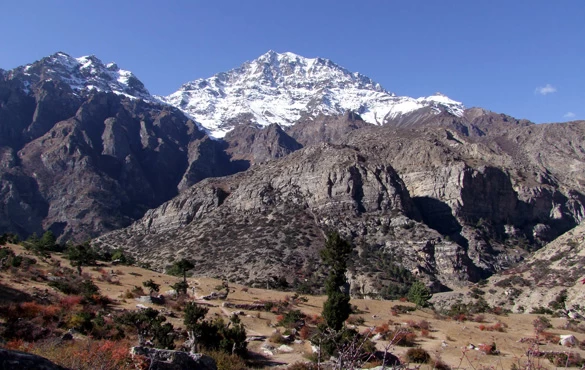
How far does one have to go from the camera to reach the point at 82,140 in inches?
7544

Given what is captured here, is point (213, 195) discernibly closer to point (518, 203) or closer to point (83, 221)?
point (83, 221)

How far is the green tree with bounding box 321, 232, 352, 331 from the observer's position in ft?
80.3

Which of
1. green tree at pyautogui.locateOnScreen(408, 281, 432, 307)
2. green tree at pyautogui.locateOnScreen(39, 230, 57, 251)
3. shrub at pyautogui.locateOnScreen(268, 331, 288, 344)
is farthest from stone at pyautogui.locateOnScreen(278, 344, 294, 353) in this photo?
green tree at pyautogui.locateOnScreen(39, 230, 57, 251)

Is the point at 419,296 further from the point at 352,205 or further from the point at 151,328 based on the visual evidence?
the point at 352,205

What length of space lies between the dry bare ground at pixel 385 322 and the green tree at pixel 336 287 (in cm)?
206

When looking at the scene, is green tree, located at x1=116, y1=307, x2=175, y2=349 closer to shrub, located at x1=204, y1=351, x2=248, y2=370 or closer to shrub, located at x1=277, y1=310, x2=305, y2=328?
shrub, located at x1=204, y1=351, x2=248, y2=370

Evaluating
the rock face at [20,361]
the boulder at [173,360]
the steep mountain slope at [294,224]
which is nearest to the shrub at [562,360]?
the boulder at [173,360]

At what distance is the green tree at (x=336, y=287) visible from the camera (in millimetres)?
24484

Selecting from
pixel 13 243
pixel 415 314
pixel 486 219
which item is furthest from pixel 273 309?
pixel 486 219

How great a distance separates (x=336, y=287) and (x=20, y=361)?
888 inches

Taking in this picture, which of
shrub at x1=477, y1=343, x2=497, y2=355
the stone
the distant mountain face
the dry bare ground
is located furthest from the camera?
the distant mountain face

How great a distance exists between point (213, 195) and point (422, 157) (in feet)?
213

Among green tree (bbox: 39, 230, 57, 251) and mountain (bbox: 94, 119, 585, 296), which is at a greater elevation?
mountain (bbox: 94, 119, 585, 296)

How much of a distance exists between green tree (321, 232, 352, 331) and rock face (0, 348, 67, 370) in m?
19.1
